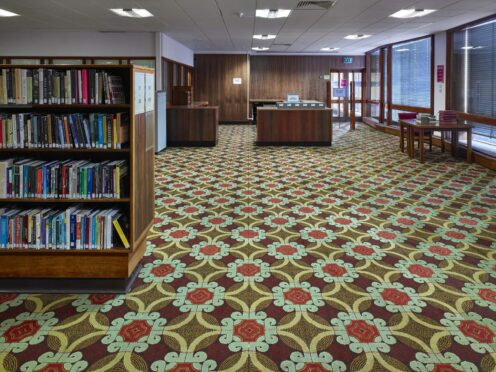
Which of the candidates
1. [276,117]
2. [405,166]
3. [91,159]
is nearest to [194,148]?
[276,117]

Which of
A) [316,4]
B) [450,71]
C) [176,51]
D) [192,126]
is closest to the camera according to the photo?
A: [316,4]

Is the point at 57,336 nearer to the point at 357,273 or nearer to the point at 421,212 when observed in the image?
the point at 357,273

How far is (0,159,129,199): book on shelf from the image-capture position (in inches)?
127

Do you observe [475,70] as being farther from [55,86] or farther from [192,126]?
[55,86]

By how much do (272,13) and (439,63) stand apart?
17.2ft

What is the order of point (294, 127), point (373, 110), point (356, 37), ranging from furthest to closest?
point (373, 110)
point (356, 37)
point (294, 127)

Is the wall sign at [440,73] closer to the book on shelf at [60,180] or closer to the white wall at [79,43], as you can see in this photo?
the white wall at [79,43]

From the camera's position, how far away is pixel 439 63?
11266 mm

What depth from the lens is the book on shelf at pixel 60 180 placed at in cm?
323

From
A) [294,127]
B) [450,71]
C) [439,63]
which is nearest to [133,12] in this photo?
[294,127]

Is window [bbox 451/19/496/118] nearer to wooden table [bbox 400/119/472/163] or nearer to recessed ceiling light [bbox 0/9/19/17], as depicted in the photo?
wooden table [bbox 400/119/472/163]

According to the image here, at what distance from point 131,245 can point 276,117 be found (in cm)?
888

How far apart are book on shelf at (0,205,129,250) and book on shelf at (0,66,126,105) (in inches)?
33.0

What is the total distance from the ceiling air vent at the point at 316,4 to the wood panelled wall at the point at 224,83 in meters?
10.6
